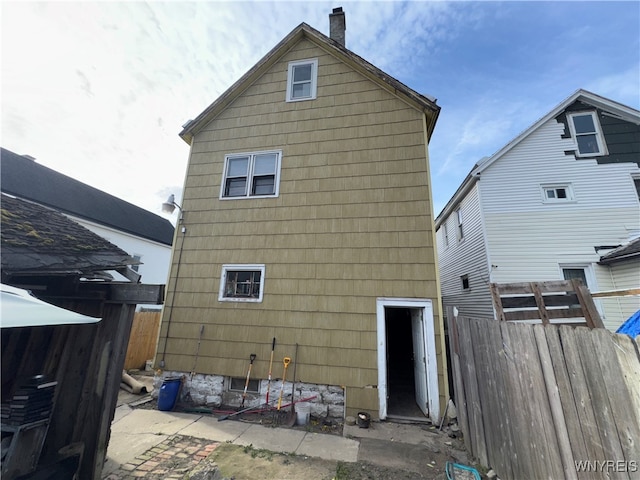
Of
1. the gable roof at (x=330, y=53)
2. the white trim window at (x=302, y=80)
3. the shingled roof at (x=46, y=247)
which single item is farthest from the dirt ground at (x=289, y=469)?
the white trim window at (x=302, y=80)

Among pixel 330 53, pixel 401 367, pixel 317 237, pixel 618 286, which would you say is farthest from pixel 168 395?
pixel 618 286

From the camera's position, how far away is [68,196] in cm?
1531

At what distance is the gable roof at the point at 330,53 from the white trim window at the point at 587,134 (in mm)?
6532

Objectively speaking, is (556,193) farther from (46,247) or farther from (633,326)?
(46,247)

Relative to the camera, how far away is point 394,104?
22.4 ft

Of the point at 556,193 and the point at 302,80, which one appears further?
the point at 556,193

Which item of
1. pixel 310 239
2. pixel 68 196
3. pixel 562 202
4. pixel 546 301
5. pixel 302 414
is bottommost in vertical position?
pixel 302 414

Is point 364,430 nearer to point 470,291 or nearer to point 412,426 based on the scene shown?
point 412,426

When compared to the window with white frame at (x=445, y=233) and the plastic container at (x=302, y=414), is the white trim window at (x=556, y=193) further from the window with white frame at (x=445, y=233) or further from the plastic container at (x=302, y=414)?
the plastic container at (x=302, y=414)

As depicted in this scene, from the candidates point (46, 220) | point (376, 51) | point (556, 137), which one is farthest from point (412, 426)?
point (556, 137)

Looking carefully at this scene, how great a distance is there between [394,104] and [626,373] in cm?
679

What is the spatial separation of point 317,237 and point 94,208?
1741cm

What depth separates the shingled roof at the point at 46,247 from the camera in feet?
9.23

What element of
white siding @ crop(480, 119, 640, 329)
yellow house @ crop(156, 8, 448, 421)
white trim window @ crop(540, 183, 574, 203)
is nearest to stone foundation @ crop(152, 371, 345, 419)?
yellow house @ crop(156, 8, 448, 421)
